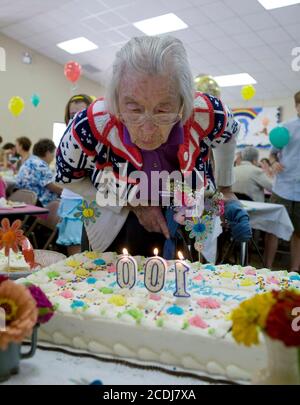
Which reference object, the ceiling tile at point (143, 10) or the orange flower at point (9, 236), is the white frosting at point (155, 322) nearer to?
the orange flower at point (9, 236)

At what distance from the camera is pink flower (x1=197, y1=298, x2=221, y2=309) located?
1.08 m

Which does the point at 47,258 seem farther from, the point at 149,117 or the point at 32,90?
the point at 32,90

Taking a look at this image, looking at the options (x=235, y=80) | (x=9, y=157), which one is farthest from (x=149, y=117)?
(x=235, y=80)

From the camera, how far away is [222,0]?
225 inches

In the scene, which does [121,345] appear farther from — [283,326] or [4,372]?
[283,326]

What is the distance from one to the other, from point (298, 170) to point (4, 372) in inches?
125

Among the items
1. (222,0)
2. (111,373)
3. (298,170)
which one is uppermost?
(222,0)

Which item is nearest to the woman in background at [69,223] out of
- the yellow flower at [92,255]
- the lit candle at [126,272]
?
the yellow flower at [92,255]

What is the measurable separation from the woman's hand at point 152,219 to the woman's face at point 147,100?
28cm

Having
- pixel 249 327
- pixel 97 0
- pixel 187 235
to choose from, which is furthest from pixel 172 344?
pixel 97 0

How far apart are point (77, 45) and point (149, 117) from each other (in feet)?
26.0

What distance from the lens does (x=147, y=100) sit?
44.5 inches

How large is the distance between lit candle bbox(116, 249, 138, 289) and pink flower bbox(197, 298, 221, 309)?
21cm

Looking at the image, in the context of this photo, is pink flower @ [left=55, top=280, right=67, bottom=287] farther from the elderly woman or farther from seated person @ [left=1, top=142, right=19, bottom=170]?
seated person @ [left=1, top=142, right=19, bottom=170]
